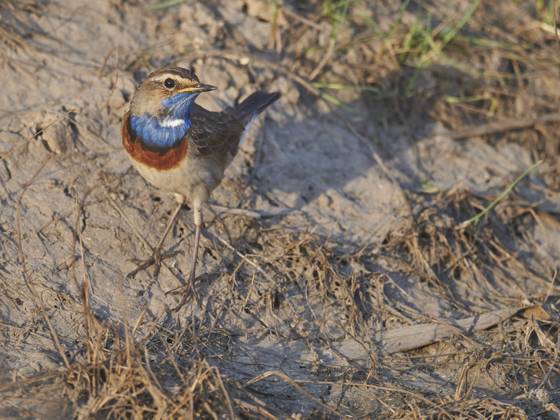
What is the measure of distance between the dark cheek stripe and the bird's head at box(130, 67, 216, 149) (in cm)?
4

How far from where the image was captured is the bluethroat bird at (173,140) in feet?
21.4

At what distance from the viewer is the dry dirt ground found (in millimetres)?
5809

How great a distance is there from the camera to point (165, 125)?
6.60m

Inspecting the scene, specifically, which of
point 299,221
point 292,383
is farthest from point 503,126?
point 292,383

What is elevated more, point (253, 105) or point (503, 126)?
point (253, 105)

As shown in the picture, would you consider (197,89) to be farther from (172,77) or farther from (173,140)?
(173,140)

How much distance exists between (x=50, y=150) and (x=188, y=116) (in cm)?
133

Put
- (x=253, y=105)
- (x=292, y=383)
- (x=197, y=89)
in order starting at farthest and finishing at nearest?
(x=253, y=105)
(x=197, y=89)
(x=292, y=383)

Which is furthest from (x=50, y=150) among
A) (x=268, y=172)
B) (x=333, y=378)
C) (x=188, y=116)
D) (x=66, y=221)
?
(x=333, y=378)

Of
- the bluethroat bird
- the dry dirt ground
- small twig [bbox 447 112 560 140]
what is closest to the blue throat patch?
the bluethroat bird

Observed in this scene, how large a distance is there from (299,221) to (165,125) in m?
1.71

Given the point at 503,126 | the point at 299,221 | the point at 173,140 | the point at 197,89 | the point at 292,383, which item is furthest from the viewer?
the point at 503,126

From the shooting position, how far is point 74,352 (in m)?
5.72

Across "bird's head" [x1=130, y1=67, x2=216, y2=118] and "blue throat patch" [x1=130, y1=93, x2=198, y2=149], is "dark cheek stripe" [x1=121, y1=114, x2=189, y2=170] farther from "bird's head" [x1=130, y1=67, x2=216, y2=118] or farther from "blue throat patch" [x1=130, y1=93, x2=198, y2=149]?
"bird's head" [x1=130, y1=67, x2=216, y2=118]
